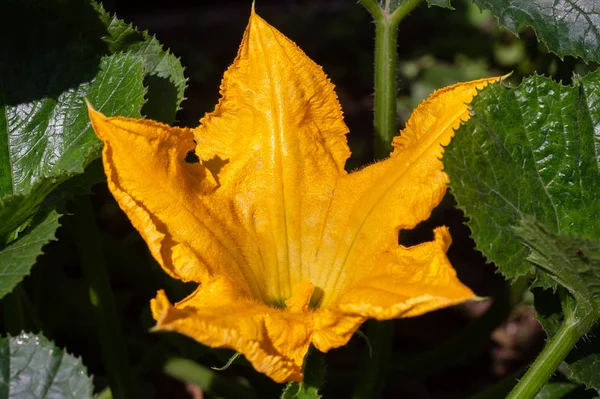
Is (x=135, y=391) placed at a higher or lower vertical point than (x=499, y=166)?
lower

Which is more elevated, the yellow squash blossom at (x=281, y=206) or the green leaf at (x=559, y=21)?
the green leaf at (x=559, y=21)

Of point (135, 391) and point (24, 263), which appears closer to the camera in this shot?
point (24, 263)

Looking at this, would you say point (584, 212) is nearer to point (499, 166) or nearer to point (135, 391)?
point (499, 166)

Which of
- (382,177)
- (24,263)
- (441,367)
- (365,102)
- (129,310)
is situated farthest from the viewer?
(365,102)

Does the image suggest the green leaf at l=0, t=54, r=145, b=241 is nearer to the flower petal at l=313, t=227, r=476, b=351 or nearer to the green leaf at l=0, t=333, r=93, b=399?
the green leaf at l=0, t=333, r=93, b=399

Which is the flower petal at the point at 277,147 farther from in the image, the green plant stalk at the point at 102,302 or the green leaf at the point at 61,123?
the green plant stalk at the point at 102,302

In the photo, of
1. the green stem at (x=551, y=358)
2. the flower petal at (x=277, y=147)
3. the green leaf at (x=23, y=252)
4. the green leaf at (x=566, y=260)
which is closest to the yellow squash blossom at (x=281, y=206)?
the flower petal at (x=277, y=147)

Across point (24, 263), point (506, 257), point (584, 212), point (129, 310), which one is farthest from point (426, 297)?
point (129, 310)
